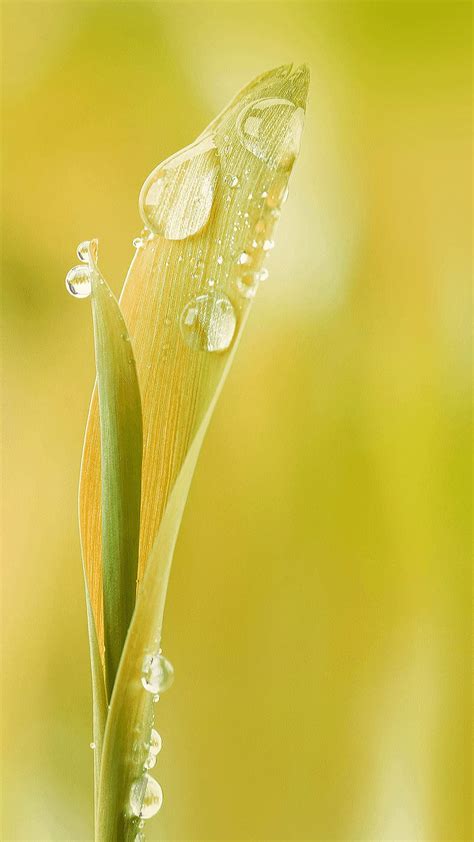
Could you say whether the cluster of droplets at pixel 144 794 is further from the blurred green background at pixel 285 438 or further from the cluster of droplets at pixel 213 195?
the blurred green background at pixel 285 438

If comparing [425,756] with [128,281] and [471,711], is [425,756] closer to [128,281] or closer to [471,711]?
[471,711]

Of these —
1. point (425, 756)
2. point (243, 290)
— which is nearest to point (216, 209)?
point (243, 290)

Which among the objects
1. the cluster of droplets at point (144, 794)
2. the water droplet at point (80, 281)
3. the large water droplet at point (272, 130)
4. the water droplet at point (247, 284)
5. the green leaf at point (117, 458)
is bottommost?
the cluster of droplets at point (144, 794)

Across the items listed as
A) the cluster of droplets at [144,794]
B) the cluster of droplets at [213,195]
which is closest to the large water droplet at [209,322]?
the cluster of droplets at [213,195]

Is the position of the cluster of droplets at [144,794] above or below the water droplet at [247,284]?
below

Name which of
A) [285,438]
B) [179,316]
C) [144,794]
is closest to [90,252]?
[179,316]

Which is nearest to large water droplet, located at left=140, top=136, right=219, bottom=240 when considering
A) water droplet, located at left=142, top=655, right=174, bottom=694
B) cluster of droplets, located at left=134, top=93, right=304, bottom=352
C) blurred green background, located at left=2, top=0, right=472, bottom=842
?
cluster of droplets, located at left=134, top=93, right=304, bottom=352

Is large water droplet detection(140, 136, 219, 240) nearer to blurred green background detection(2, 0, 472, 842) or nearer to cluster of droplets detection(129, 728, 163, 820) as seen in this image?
cluster of droplets detection(129, 728, 163, 820)
